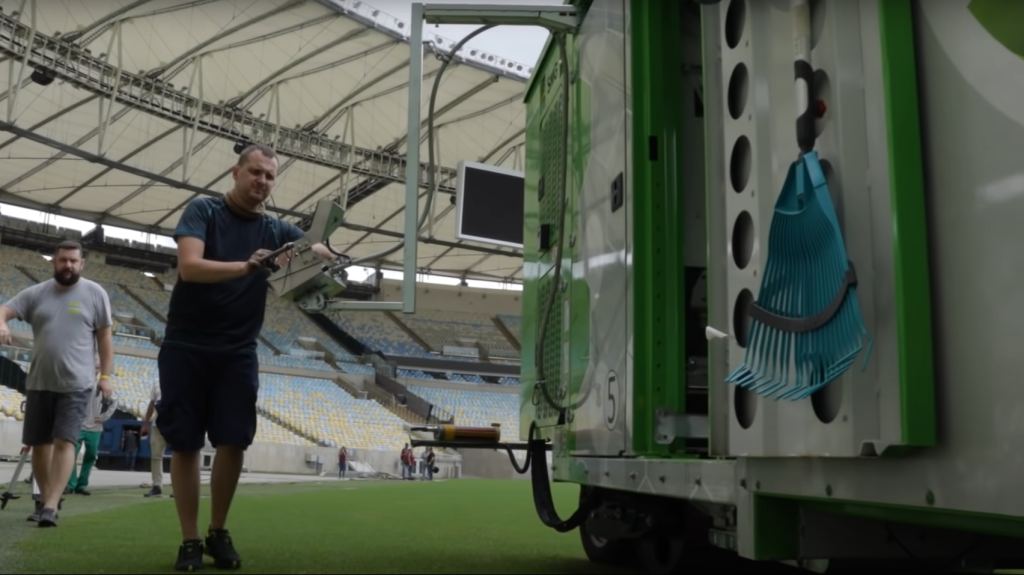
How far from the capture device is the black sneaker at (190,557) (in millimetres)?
3076

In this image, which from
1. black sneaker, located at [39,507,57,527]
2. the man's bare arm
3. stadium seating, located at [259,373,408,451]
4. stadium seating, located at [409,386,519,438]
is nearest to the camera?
the man's bare arm

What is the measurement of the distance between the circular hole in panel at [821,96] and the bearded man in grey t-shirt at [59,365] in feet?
14.1

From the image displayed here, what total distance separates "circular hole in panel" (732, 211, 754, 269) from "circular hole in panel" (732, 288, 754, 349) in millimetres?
76

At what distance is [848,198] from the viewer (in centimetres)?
167

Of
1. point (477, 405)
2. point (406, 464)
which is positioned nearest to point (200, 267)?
point (406, 464)

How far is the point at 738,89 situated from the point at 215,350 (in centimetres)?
216

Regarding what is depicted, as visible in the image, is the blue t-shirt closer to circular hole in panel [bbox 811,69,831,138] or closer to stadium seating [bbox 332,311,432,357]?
circular hole in panel [bbox 811,69,831,138]

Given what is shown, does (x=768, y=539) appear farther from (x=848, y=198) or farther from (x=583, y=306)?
(x=583, y=306)

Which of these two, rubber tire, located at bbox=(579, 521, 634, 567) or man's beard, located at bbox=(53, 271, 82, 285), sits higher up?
man's beard, located at bbox=(53, 271, 82, 285)

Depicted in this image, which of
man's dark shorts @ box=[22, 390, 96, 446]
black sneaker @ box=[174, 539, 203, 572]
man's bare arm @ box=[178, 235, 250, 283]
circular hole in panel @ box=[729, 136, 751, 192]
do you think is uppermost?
circular hole in panel @ box=[729, 136, 751, 192]

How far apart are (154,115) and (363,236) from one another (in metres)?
11.6

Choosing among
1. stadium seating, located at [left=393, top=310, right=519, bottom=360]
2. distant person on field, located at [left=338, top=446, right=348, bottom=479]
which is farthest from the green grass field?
stadium seating, located at [left=393, top=310, right=519, bottom=360]

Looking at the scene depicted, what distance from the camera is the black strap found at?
1566mm

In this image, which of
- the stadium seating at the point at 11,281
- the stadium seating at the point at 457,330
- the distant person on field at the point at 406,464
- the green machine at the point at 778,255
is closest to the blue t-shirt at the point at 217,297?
the green machine at the point at 778,255
